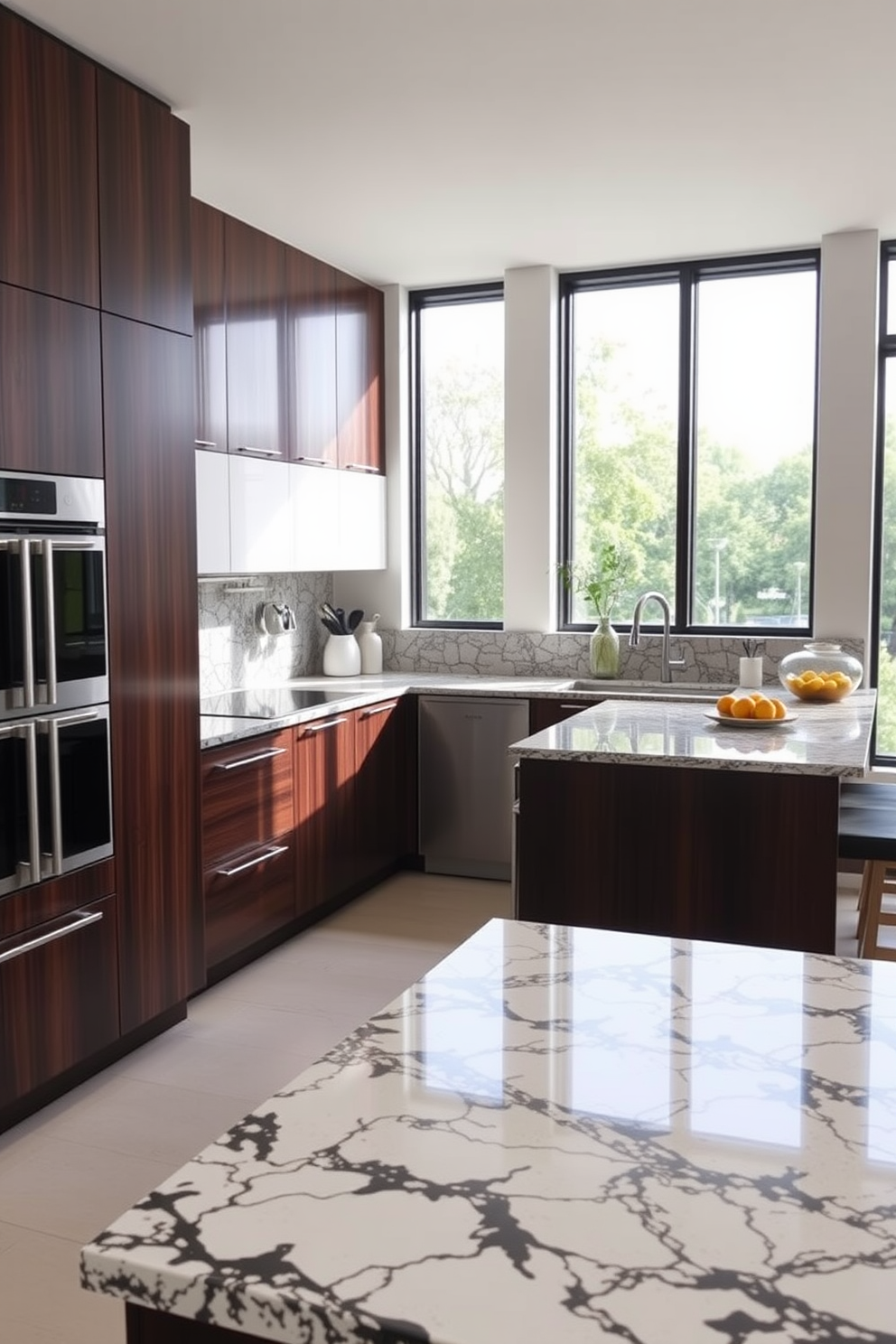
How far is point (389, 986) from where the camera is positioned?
392cm

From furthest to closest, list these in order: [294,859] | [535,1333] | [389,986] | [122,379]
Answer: [294,859], [389,986], [122,379], [535,1333]

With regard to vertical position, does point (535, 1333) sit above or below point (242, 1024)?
above

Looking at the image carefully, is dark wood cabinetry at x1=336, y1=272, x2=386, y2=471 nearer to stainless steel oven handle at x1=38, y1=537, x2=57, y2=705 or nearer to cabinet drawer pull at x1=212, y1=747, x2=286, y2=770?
cabinet drawer pull at x1=212, y1=747, x2=286, y2=770

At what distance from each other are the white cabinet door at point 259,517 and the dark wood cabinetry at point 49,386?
1.27 metres

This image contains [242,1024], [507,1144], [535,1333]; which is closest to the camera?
[535,1333]

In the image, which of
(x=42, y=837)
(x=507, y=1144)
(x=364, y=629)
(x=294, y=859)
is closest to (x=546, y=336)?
(x=364, y=629)

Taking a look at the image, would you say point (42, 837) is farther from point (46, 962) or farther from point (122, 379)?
point (122, 379)

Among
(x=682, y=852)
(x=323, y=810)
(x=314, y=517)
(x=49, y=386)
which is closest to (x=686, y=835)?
(x=682, y=852)

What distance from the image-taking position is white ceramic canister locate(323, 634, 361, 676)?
5.60m

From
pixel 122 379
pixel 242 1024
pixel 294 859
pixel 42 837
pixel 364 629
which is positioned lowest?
pixel 242 1024

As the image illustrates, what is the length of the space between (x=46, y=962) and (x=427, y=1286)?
2.42m

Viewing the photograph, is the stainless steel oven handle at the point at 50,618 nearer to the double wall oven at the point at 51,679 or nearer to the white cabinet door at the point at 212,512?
the double wall oven at the point at 51,679

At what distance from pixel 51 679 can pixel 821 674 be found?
112 inches

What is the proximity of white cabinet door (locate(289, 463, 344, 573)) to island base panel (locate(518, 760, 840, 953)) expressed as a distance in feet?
6.76
